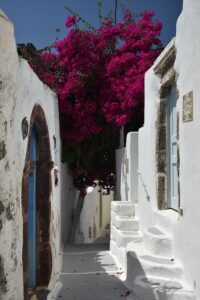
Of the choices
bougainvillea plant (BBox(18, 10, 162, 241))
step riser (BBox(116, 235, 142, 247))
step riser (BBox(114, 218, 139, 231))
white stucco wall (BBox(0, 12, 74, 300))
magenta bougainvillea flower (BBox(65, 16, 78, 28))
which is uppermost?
magenta bougainvillea flower (BBox(65, 16, 78, 28))

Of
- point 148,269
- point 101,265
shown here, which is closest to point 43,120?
point 148,269

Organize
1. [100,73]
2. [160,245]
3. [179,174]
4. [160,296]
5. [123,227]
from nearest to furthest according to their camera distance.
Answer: [160,296] < [179,174] < [160,245] < [123,227] < [100,73]

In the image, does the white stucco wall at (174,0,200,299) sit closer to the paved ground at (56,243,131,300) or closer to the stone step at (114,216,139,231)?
the paved ground at (56,243,131,300)

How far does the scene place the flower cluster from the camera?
27.7 feet

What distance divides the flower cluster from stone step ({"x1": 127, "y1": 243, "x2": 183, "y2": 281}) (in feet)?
12.2

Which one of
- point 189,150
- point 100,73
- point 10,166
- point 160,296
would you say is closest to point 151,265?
point 160,296

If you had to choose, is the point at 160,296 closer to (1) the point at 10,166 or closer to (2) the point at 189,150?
(2) the point at 189,150

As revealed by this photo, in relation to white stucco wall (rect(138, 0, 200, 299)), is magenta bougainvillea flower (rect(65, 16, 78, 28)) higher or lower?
higher

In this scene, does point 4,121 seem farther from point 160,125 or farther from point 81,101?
point 81,101

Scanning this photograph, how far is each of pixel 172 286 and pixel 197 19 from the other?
2596 millimetres

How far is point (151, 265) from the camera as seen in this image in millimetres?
4586

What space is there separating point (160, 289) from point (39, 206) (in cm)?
208

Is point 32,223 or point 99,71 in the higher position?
point 99,71

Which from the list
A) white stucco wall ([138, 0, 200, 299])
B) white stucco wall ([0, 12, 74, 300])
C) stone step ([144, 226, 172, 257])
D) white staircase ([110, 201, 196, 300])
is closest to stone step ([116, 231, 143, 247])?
white staircase ([110, 201, 196, 300])
